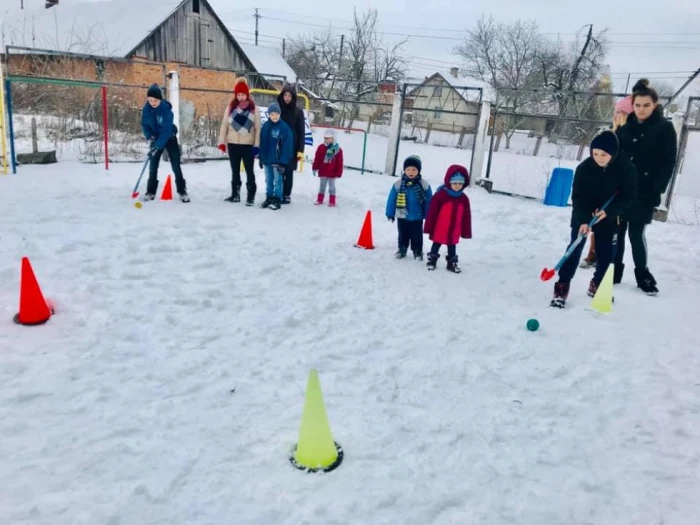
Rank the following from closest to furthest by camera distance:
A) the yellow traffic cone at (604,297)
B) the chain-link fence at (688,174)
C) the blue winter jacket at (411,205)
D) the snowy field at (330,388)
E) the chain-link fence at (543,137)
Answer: the snowy field at (330,388), the yellow traffic cone at (604,297), the blue winter jacket at (411,205), the chain-link fence at (688,174), the chain-link fence at (543,137)

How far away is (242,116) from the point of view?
825 centimetres

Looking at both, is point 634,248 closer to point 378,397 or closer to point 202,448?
point 378,397

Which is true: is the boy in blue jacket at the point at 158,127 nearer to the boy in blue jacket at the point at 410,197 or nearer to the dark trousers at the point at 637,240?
the boy in blue jacket at the point at 410,197

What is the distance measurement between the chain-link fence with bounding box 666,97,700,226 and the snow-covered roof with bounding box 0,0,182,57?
24.7 metres

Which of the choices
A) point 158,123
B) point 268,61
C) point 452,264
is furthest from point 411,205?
point 268,61

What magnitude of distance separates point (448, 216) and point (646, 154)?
2.07m

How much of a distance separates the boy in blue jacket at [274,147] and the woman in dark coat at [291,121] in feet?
1.47

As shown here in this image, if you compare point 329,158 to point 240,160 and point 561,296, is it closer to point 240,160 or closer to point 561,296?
point 240,160

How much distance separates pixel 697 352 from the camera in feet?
13.8

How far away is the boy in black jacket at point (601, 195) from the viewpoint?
15.5 feet

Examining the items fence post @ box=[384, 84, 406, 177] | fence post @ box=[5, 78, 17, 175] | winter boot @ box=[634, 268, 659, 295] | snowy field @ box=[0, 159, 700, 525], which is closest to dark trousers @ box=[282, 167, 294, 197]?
snowy field @ box=[0, 159, 700, 525]

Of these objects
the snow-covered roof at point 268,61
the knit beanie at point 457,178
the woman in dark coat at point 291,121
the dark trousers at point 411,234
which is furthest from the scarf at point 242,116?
the snow-covered roof at point 268,61

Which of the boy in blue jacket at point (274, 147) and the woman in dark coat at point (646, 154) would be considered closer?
the woman in dark coat at point (646, 154)

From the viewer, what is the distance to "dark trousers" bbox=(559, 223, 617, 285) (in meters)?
4.98
